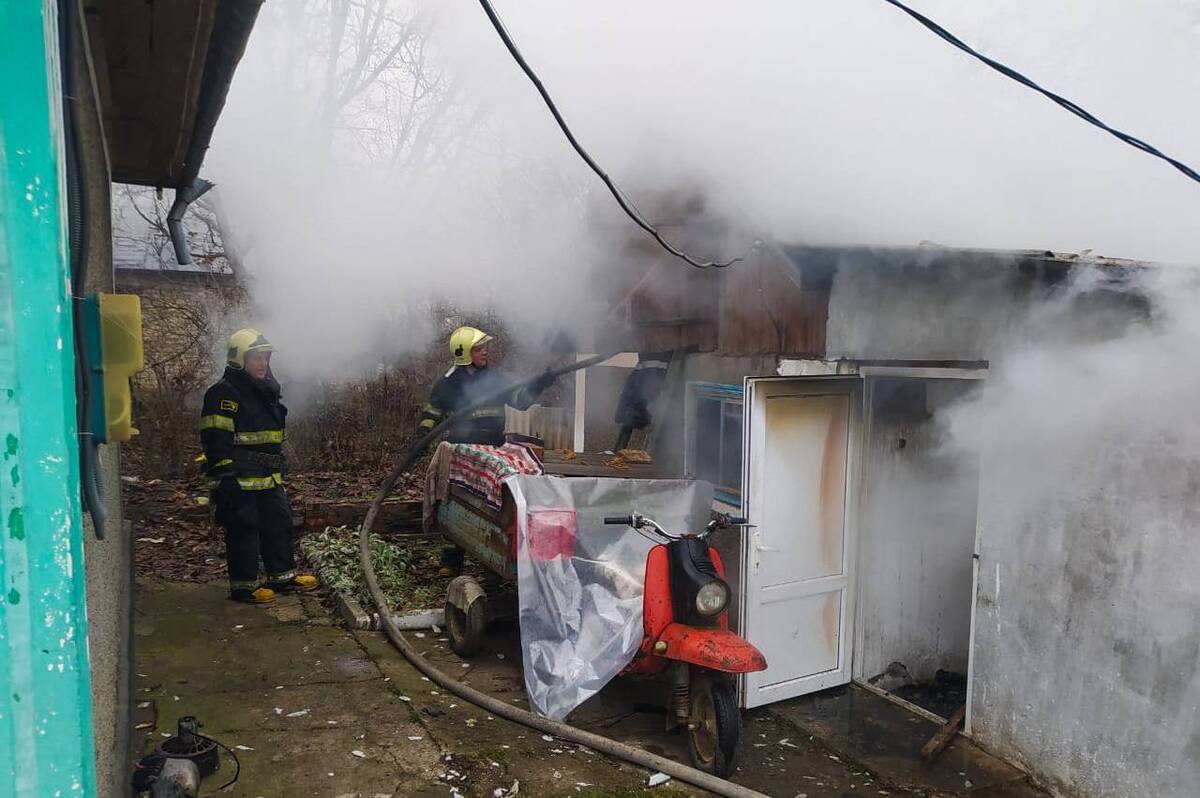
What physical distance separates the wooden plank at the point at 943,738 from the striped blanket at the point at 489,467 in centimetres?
323

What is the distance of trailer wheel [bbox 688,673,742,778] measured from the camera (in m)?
4.70

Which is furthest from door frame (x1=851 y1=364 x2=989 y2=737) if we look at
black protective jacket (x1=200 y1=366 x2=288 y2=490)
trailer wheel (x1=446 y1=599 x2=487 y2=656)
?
black protective jacket (x1=200 y1=366 x2=288 y2=490)

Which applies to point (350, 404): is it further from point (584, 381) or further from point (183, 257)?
point (183, 257)

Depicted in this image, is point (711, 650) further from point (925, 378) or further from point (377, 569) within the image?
point (377, 569)

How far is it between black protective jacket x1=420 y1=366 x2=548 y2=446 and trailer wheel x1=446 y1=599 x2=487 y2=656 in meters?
2.05

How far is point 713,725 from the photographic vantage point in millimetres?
4789

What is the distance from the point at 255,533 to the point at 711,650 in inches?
172

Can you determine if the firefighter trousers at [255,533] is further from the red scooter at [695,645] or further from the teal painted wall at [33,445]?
the teal painted wall at [33,445]

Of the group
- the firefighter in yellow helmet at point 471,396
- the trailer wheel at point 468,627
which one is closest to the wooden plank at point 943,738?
the trailer wheel at point 468,627

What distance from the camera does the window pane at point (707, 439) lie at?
6.43 m

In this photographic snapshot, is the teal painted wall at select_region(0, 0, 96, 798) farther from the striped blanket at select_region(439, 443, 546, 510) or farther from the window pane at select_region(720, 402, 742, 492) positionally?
the window pane at select_region(720, 402, 742, 492)

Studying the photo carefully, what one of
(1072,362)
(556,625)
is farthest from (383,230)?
(1072,362)

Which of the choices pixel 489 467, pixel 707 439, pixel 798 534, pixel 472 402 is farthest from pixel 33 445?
pixel 472 402

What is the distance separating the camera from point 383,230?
8641 mm
